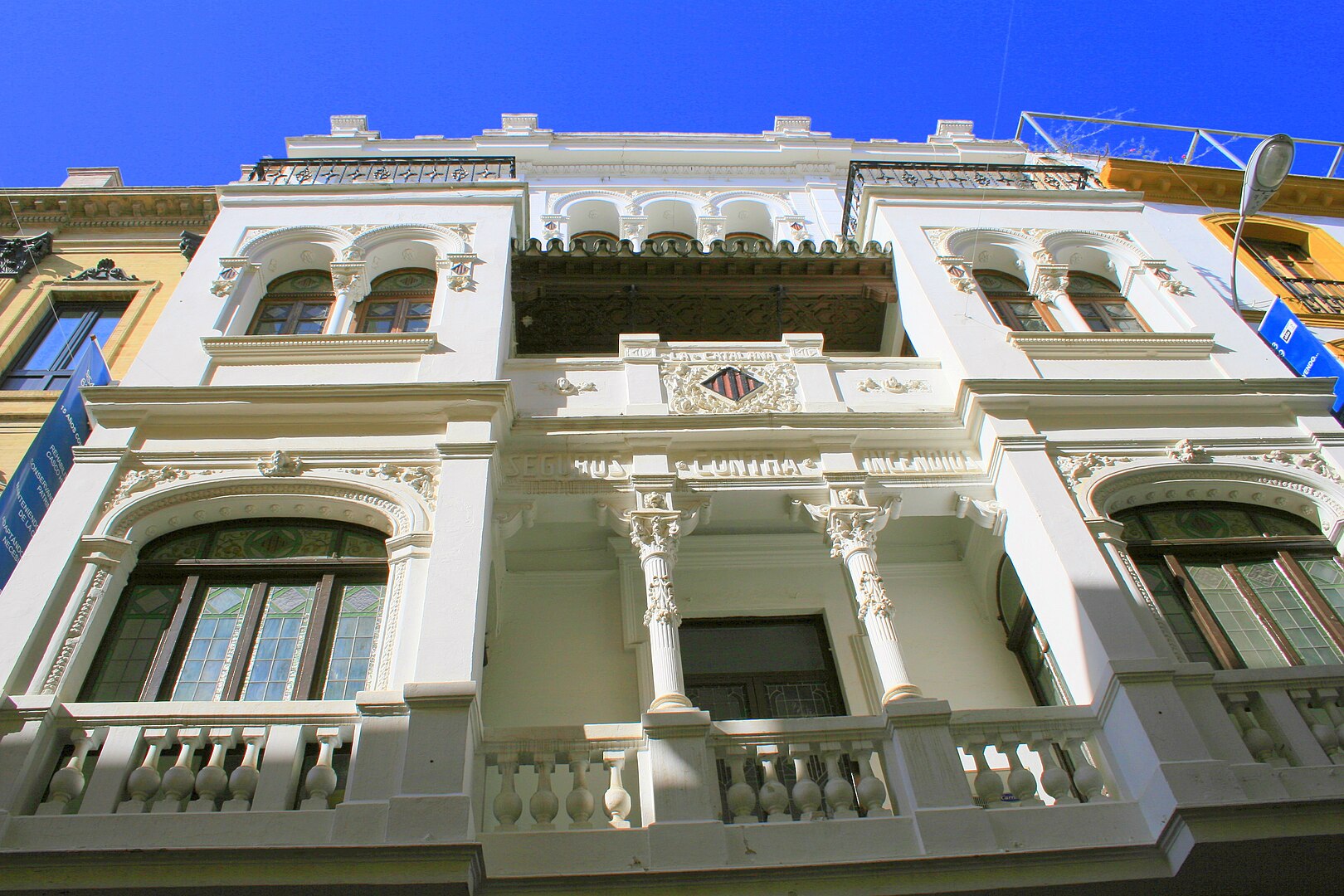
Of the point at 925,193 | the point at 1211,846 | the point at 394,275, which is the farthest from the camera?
the point at 925,193

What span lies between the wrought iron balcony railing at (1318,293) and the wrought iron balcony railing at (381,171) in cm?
1082

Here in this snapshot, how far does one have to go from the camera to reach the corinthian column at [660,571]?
26.1ft

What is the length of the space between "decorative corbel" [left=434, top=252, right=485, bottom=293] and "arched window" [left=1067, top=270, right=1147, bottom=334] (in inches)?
268

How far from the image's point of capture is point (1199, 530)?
9.75 meters

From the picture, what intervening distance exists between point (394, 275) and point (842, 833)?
8.44 m

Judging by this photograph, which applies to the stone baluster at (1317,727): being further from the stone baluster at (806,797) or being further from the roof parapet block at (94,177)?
the roof parapet block at (94,177)

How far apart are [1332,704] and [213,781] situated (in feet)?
24.1

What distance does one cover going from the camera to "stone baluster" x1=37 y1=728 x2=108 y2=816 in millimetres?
6559

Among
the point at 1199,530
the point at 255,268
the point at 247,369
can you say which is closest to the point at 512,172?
the point at 255,268

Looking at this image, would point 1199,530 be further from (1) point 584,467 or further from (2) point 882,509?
(1) point 584,467

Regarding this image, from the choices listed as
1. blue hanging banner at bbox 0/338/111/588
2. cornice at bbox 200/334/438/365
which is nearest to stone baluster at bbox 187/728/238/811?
blue hanging banner at bbox 0/338/111/588

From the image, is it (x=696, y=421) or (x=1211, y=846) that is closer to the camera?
(x=1211, y=846)

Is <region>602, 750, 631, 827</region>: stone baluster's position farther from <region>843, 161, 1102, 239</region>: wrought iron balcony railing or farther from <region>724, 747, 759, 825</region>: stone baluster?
<region>843, 161, 1102, 239</region>: wrought iron balcony railing

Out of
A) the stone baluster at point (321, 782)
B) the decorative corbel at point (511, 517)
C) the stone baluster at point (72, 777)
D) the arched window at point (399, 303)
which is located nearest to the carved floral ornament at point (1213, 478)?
the decorative corbel at point (511, 517)
